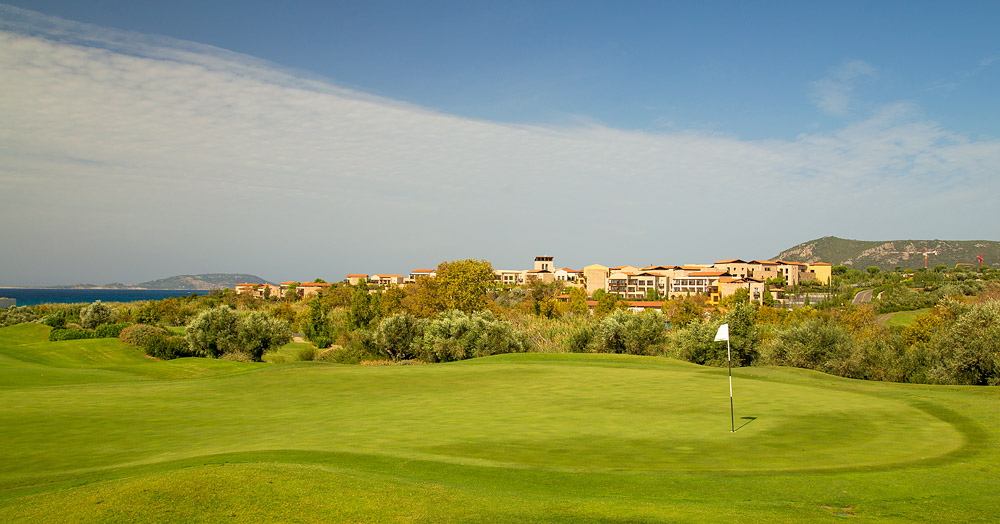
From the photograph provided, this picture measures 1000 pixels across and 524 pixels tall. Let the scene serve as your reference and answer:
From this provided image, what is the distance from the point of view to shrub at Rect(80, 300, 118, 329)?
61625 millimetres

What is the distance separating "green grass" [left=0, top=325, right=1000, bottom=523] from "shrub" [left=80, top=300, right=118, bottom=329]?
45071 mm

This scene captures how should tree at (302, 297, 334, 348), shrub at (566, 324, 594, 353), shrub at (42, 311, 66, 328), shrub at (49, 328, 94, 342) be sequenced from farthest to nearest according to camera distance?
tree at (302, 297, 334, 348)
shrub at (42, 311, 66, 328)
shrub at (49, 328, 94, 342)
shrub at (566, 324, 594, 353)

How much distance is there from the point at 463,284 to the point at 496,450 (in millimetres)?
54560

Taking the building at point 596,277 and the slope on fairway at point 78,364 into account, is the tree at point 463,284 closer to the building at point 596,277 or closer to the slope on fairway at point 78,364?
the slope on fairway at point 78,364

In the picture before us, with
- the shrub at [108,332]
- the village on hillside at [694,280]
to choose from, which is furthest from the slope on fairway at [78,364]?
the village on hillside at [694,280]

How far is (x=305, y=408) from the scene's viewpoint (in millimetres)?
17047

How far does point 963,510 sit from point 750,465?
317 cm

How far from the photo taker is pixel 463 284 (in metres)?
65.8

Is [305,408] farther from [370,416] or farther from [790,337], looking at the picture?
[790,337]

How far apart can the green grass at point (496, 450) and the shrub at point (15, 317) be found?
2304 inches

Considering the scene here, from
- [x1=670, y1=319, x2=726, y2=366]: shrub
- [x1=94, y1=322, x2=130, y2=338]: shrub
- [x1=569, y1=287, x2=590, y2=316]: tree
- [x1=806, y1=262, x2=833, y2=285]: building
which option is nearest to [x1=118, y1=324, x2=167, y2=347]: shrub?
[x1=94, y1=322, x2=130, y2=338]: shrub

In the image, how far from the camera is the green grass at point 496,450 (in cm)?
727

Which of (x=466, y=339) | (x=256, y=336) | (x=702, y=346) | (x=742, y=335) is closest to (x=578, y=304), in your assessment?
(x=742, y=335)

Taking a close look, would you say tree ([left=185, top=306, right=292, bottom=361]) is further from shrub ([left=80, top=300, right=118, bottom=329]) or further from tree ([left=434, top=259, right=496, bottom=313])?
shrub ([left=80, top=300, right=118, bottom=329])
